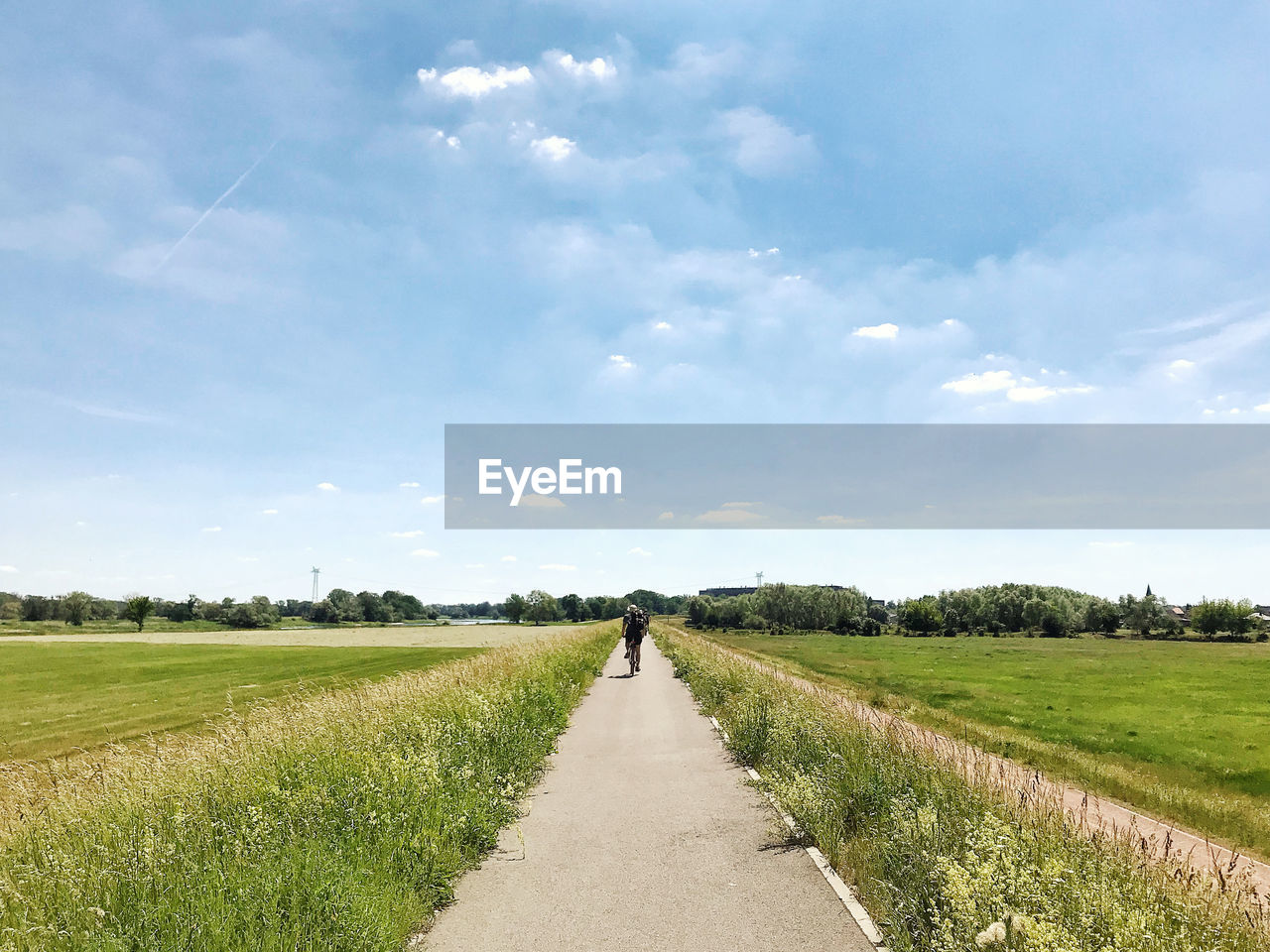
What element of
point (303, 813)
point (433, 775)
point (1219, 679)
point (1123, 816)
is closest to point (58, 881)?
point (303, 813)

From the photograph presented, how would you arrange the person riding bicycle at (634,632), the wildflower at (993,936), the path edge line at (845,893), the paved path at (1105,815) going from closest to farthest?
the wildflower at (993,936)
the path edge line at (845,893)
the paved path at (1105,815)
the person riding bicycle at (634,632)

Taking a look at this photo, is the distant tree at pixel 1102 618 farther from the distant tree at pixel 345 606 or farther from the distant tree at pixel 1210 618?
the distant tree at pixel 345 606

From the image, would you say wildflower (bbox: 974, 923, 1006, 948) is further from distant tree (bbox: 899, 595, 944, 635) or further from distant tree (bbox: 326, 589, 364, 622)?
distant tree (bbox: 326, 589, 364, 622)

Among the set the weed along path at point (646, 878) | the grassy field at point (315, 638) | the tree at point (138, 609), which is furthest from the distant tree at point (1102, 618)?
the tree at point (138, 609)

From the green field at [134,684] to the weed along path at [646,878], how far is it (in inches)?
255

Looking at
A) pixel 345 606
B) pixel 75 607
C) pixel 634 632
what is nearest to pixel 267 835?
pixel 634 632

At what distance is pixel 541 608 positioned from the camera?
191m

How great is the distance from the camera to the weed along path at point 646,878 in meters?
5.46

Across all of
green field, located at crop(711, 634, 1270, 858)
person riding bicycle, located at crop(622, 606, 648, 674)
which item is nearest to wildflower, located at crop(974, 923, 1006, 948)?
green field, located at crop(711, 634, 1270, 858)

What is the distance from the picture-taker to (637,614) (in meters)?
28.5

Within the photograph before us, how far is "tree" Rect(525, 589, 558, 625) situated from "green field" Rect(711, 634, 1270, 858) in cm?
15162

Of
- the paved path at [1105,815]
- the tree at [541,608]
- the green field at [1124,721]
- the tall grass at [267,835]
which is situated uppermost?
the tall grass at [267,835]

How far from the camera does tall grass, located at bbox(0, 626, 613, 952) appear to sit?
15.3 feet

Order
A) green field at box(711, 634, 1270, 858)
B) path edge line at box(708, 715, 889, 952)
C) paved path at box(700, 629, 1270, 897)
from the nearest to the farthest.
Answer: path edge line at box(708, 715, 889, 952) → paved path at box(700, 629, 1270, 897) → green field at box(711, 634, 1270, 858)
